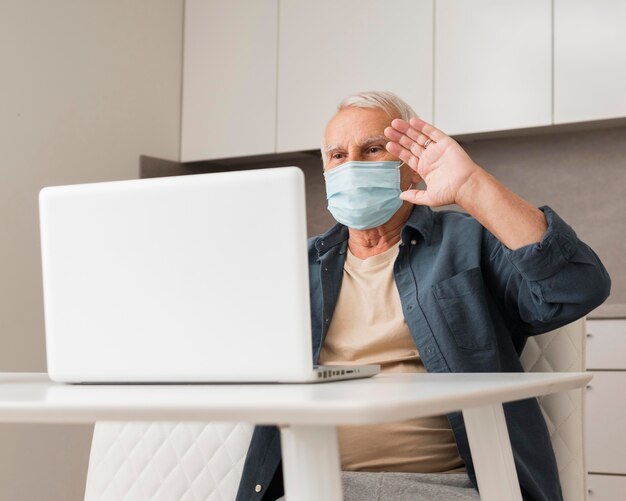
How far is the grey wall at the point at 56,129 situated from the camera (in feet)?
10.5

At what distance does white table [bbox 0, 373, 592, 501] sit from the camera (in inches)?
27.9

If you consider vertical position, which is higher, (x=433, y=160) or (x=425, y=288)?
(x=433, y=160)

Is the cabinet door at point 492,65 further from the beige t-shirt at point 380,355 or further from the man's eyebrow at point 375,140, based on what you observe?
the beige t-shirt at point 380,355

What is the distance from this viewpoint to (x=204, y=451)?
4.96 ft

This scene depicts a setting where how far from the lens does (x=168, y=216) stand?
1.01 metres

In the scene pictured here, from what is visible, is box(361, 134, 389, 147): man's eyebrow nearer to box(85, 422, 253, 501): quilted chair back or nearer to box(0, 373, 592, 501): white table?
box(85, 422, 253, 501): quilted chair back

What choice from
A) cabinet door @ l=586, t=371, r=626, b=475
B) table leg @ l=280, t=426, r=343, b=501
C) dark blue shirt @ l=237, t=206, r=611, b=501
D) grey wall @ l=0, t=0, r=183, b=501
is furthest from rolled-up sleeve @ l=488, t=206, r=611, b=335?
grey wall @ l=0, t=0, r=183, b=501

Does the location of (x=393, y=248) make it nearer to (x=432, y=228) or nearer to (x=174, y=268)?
(x=432, y=228)

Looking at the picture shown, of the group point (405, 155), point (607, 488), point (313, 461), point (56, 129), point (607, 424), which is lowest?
point (607, 488)

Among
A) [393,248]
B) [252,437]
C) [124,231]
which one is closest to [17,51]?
[393,248]

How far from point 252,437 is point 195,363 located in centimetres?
48

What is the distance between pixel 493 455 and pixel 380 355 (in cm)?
47

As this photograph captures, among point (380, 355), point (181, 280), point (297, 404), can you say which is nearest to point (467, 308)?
point (380, 355)

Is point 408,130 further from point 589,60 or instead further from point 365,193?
point 589,60
